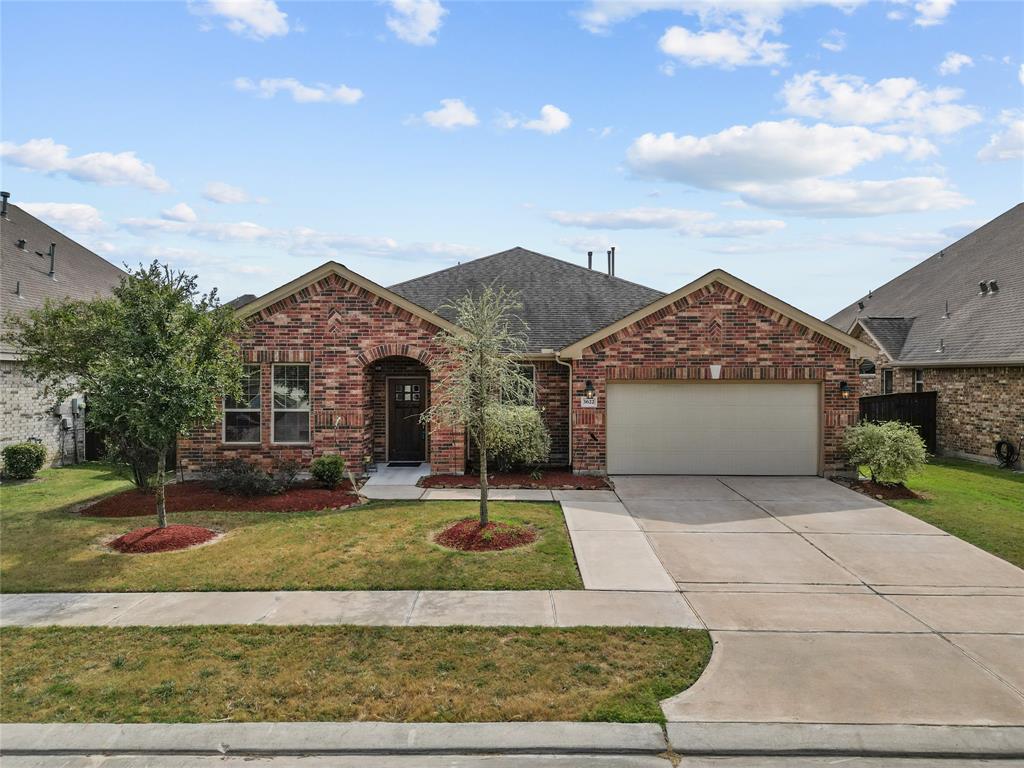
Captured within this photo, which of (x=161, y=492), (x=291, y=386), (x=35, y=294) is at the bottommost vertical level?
(x=161, y=492)

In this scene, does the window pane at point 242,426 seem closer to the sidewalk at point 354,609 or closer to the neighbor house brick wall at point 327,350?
the neighbor house brick wall at point 327,350

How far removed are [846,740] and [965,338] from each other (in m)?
18.8

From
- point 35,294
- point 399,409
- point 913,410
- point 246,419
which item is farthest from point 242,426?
point 913,410

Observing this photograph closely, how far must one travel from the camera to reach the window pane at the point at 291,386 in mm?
14914

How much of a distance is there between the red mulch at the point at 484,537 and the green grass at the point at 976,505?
23.0 feet

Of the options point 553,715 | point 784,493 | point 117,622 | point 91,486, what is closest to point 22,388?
point 91,486

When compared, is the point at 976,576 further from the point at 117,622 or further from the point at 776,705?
the point at 117,622

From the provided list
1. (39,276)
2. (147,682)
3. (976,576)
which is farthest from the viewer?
(39,276)

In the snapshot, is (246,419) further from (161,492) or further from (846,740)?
(846,740)

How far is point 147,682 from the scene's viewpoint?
225 inches

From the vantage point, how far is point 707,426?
15398 mm

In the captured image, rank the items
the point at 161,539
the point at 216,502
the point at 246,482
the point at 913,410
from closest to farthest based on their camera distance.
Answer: the point at 161,539 < the point at 216,502 < the point at 246,482 < the point at 913,410

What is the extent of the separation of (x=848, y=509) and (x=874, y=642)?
6.25 meters

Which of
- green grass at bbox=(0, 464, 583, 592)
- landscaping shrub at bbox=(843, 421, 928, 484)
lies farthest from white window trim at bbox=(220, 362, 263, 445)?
landscaping shrub at bbox=(843, 421, 928, 484)
